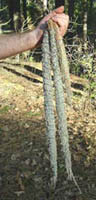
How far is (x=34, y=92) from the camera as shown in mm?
5754

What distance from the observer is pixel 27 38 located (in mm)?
2084

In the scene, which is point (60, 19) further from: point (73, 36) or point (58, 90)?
point (73, 36)

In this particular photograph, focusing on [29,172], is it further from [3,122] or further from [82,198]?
[3,122]

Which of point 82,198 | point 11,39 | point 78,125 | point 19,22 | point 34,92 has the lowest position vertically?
point 82,198

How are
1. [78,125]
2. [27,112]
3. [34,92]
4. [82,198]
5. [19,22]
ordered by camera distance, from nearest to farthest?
1. [82,198]
2. [78,125]
3. [27,112]
4. [34,92]
5. [19,22]

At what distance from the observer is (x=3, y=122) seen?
4.53 m

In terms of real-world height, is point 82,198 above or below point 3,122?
below

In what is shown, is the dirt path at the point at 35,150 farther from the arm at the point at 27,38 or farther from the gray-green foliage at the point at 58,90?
the arm at the point at 27,38

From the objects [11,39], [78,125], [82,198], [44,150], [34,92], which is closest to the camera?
[11,39]

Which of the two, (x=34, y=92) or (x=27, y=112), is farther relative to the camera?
(x=34, y=92)

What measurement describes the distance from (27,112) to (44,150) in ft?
4.42

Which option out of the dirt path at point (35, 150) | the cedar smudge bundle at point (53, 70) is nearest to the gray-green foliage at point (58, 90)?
the cedar smudge bundle at point (53, 70)

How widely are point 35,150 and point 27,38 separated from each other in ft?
6.55

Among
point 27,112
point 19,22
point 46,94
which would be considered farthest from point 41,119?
point 19,22
